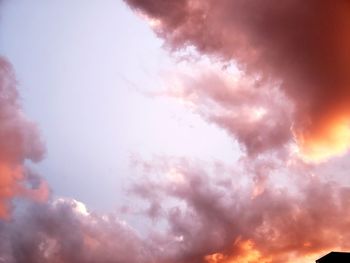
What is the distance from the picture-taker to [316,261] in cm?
8231

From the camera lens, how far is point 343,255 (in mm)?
80562

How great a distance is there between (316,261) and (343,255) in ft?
16.4
